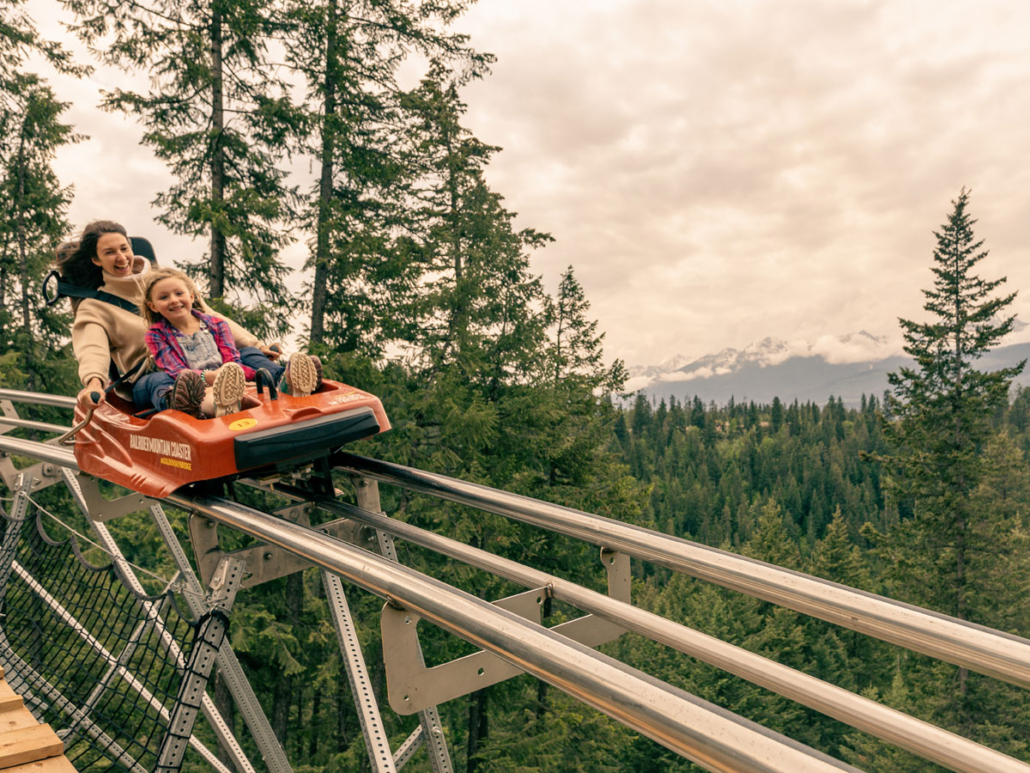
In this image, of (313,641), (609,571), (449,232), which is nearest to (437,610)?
(609,571)

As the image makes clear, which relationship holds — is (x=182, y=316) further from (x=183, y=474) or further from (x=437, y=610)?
(x=437, y=610)

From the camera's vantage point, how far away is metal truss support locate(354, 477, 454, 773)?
270cm

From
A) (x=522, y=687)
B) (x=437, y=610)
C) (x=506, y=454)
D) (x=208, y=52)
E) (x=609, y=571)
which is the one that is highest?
(x=208, y=52)

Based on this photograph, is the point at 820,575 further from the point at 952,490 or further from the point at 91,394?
the point at 91,394

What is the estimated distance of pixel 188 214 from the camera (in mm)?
10453

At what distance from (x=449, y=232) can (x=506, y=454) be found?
4.90m

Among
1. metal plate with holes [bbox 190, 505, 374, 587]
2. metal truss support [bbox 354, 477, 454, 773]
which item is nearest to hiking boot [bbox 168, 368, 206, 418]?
metal plate with holes [bbox 190, 505, 374, 587]

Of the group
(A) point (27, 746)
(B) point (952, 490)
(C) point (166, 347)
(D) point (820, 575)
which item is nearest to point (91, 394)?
(C) point (166, 347)

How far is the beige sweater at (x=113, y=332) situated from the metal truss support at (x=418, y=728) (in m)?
1.37

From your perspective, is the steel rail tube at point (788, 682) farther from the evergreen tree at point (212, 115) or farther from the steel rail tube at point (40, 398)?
the evergreen tree at point (212, 115)

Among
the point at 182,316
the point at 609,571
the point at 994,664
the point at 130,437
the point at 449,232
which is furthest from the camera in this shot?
the point at 449,232

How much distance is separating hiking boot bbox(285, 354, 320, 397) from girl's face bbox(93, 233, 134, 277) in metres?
1.56

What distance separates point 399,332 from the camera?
13328 millimetres

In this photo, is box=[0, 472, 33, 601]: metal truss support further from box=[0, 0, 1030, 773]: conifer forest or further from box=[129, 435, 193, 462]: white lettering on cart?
box=[0, 0, 1030, 773]: conifer forest
